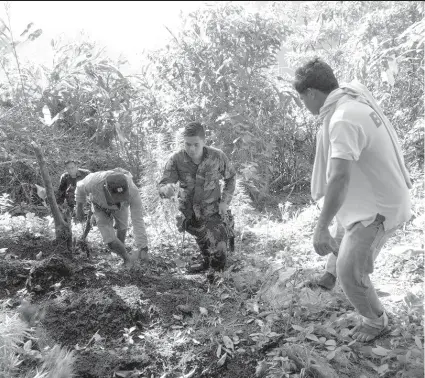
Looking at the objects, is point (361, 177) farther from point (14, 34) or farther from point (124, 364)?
point (14, 34)

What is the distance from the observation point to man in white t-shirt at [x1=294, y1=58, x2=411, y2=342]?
2125mm

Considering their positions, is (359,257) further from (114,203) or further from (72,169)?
(72,169)

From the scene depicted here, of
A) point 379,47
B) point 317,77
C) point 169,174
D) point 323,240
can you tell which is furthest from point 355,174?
point 379,47

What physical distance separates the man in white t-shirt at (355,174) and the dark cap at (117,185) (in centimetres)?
213

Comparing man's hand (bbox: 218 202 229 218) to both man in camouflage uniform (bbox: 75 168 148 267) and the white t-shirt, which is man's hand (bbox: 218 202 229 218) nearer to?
man in camouflage uniform (bbox: 75 168 148 267)

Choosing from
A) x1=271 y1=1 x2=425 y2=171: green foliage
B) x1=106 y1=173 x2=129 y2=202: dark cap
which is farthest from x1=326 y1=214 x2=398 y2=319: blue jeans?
x1=271 y1=1 x2=425 y2=171: green foliage

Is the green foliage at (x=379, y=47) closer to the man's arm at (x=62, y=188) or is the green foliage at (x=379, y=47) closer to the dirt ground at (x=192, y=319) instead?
the dirt ground at (x=192, y=319)

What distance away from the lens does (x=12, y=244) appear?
188 inches

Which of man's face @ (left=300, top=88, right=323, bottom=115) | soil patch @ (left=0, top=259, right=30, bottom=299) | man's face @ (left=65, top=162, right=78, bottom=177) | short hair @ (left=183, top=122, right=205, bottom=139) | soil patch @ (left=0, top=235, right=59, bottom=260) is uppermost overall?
man's face @ (left=300, top=88, right=323, bottom=115)

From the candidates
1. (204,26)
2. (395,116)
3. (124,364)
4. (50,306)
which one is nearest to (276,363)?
(124,364)

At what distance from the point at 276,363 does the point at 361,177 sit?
126cm

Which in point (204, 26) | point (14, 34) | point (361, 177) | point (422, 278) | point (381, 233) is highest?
point (204, 26)

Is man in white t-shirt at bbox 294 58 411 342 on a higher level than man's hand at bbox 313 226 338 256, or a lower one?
higher

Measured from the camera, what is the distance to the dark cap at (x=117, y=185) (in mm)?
3865
